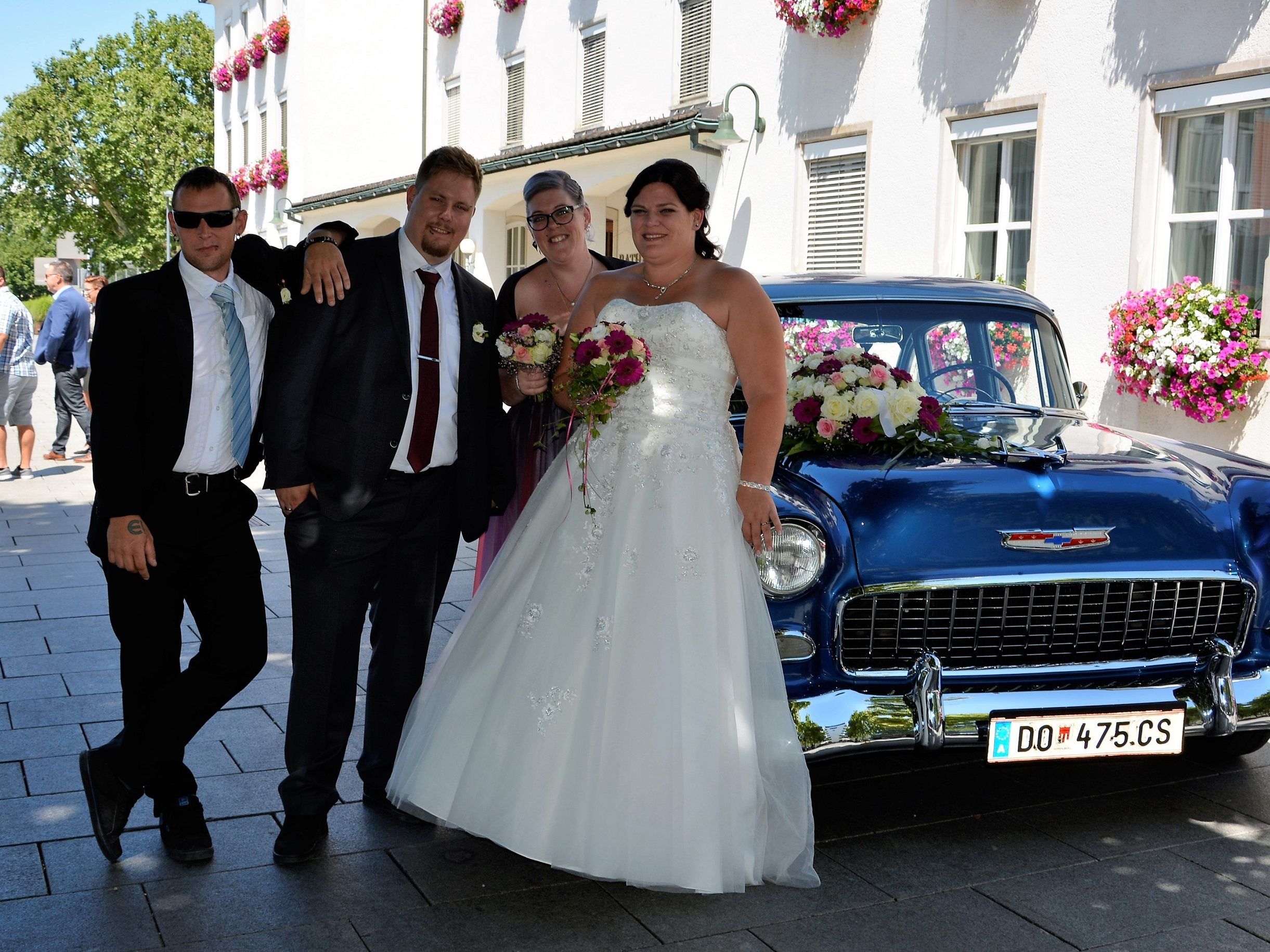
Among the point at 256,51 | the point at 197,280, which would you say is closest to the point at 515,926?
the point at 197,280

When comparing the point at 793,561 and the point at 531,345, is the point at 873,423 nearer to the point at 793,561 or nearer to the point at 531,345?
the point at 793,561

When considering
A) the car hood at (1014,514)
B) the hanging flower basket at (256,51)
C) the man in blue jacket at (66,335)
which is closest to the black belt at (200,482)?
the car hood at (1014,514)

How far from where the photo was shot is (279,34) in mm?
27797

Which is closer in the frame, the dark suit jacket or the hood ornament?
the hood ornament

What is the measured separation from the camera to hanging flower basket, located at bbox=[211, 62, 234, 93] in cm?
3288

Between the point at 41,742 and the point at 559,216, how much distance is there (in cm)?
262

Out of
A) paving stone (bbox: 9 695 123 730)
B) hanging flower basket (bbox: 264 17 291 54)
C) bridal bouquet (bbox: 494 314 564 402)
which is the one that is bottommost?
paving stone (bbox: 9 695 123 730)

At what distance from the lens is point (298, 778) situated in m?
3.71

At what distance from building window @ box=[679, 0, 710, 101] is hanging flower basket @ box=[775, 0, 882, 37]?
7.20 ft

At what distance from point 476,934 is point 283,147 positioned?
1098 inches

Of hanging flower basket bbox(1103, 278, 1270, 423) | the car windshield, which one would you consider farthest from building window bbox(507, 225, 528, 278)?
the car windshield

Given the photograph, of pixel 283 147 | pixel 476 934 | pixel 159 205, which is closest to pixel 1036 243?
pixel 476 934

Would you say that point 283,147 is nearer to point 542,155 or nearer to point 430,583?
point 542,155

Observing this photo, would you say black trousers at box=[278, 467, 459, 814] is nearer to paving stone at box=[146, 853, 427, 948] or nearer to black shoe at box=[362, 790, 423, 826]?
black shoe at box=[362, 790, 423, 826]
